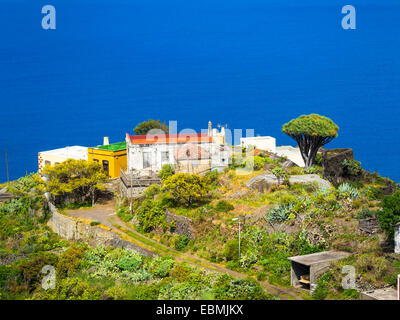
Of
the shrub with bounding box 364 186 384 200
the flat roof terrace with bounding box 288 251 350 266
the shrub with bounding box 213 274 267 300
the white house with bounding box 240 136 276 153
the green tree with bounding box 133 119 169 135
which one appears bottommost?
the shrub with bounding box 213 274 267 300

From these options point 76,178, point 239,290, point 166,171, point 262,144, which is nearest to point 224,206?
point 166,171

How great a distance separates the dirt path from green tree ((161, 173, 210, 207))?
4.63m

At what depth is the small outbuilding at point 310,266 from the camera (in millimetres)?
37250

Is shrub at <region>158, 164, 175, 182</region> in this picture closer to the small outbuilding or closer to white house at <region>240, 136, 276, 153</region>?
white house at <region>240, 136, 276, 153</region>

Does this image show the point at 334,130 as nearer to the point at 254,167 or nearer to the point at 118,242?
the point at 254,167

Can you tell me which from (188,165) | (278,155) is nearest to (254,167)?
(188,165)

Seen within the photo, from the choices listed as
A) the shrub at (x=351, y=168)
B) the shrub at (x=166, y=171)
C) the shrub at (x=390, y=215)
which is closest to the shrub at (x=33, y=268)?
the shrub at (x=166, y=171)

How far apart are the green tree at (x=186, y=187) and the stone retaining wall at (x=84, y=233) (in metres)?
6.22

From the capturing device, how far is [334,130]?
5919cm

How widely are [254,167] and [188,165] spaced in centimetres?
664

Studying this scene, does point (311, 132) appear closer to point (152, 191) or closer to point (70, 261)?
Result: point (152, 191)

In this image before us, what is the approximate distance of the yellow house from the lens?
6562 centimetres

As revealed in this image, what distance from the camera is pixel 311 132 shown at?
58906 mm

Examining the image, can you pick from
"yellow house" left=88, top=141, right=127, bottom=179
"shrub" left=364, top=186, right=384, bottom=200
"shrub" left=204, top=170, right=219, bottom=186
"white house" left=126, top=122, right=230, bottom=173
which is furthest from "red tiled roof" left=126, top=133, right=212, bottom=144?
"shrub" left=364, top=186, right=384, bottom=200
